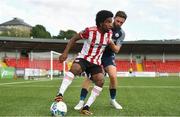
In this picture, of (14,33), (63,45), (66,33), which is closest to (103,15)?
(63,45)

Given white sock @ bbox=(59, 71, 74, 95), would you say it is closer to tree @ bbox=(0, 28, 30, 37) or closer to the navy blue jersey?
the navy blue jersey

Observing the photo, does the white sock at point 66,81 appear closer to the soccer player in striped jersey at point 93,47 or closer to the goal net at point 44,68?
the soccer player in striped jersey at point 93,47

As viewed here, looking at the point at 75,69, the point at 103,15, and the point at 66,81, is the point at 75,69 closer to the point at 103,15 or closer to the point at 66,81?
the point at 66,81

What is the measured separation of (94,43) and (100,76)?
624 mm

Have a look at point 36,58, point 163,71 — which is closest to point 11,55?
point 36,58

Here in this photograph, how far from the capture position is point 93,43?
7141 millimetres

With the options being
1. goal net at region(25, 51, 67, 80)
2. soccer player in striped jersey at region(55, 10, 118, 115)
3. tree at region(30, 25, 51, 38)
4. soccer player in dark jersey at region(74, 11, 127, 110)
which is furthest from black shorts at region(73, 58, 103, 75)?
tree at region(30, 25, 51, 38)

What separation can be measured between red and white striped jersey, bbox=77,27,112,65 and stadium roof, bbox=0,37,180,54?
6502 centimetres

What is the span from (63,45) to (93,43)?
68.0 meters

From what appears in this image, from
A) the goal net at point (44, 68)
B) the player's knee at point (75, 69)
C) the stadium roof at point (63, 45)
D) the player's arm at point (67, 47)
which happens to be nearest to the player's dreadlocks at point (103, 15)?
the player's arm at point (67, 47)

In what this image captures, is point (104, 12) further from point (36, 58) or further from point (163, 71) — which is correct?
point (163, 71)

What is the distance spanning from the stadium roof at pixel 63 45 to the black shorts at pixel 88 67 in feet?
213

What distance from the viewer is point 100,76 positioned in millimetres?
7301

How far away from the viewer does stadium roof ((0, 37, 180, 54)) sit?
72.7 meters
